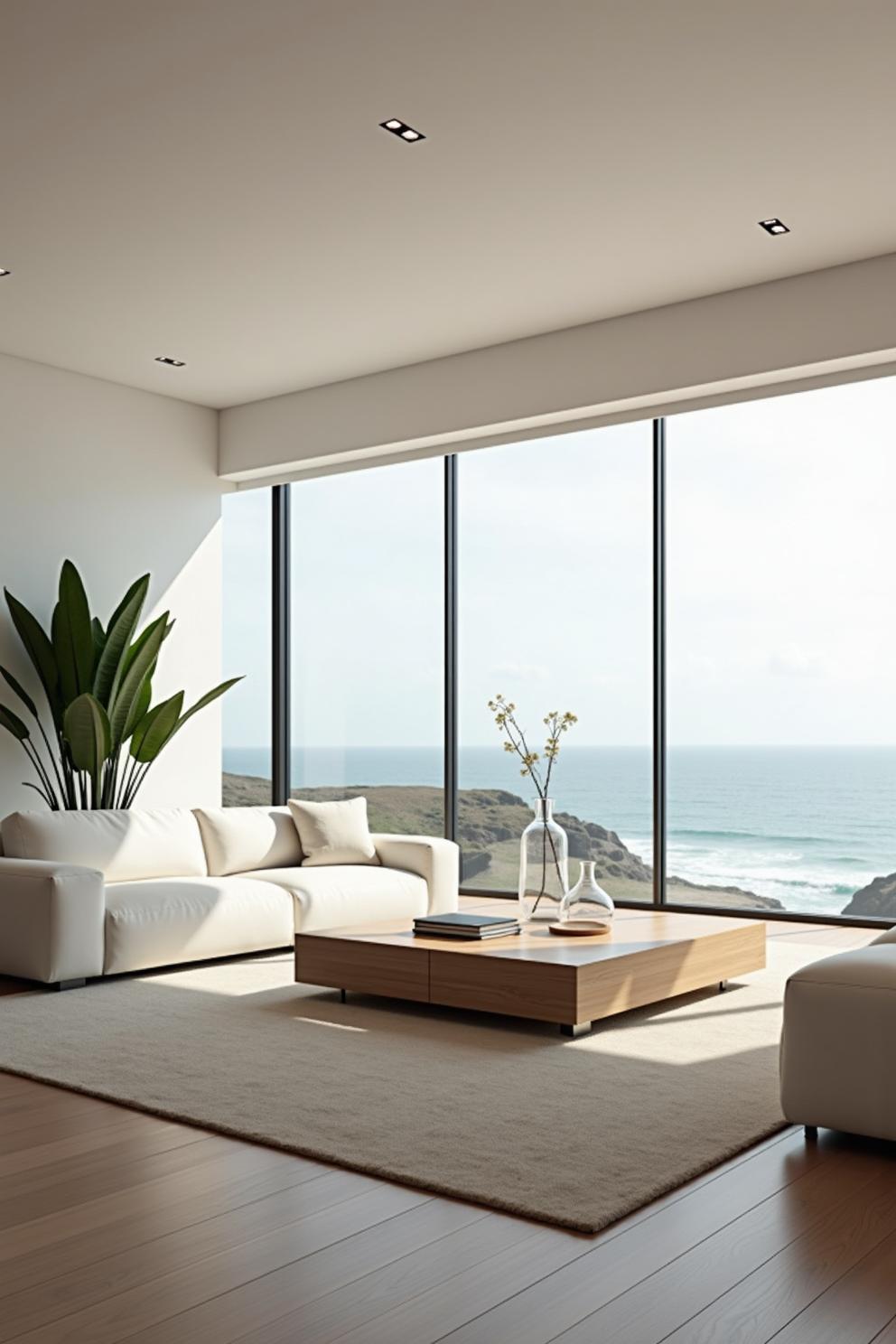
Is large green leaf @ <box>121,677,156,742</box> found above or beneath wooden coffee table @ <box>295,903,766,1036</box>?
above

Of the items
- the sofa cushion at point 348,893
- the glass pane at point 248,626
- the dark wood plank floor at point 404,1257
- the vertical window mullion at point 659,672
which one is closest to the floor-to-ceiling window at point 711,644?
the glass pane at point 248,626

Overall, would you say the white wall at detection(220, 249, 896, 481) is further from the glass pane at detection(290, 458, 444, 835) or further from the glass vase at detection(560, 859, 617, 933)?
the glass vase at detection(560, 859, 617, 933)

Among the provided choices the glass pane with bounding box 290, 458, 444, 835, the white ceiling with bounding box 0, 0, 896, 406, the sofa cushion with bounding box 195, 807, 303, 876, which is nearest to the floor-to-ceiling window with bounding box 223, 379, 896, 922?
the glass pane with bounding box 290, 458, 444, 835

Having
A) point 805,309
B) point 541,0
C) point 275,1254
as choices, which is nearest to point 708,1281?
point 275,1254

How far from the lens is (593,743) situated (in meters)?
17.0

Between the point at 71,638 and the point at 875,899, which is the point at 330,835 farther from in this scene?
the point at 875,899

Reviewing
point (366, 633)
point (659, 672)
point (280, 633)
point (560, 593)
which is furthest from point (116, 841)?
point (560, 593)

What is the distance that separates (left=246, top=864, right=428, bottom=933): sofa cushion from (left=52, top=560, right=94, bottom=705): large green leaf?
1.56m

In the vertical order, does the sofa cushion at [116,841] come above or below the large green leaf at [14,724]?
below

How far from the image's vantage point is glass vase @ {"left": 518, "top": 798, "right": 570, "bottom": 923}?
15.4 feet

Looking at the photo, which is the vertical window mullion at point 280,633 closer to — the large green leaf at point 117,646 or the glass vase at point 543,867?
the large green leaf at point 117,646

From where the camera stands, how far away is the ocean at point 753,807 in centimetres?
1638

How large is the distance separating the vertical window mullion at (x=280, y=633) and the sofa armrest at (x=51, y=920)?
341 centimetres

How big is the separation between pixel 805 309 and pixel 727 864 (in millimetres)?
13283
